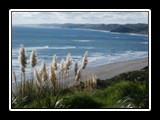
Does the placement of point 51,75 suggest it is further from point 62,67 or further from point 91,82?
point 91,82

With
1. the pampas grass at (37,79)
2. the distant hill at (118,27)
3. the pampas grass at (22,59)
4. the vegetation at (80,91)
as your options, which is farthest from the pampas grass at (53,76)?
the distant hill at (118,27)

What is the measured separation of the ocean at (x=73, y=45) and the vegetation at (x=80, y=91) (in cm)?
6

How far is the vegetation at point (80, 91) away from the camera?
564 cm

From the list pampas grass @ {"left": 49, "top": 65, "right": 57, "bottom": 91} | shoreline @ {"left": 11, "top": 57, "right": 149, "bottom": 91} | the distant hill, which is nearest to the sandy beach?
shoreline @ {"left": 11, "top": 57, "right": 149, "bottom": 91}

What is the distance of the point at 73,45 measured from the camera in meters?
5.68

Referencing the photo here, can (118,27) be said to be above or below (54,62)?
above

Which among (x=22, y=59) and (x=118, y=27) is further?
(x=118, y=27)

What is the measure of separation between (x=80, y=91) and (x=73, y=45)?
405mm

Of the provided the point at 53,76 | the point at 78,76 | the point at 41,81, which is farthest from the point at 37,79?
the point at 78,76

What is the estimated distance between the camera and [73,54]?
5656 mm
